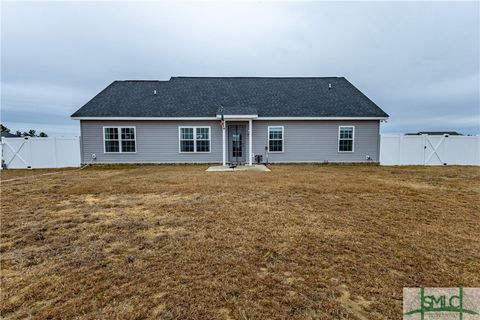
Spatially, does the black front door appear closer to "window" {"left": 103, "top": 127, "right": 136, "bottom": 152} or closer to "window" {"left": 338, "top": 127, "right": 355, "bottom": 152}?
"window" {"left": 103, "top": 127, "right": 136, "bottom": 152}

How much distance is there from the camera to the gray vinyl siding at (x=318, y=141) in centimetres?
1466

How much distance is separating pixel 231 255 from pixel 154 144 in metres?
12.6

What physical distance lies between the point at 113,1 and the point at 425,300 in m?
14.6

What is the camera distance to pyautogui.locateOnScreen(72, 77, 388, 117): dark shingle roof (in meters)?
14.5

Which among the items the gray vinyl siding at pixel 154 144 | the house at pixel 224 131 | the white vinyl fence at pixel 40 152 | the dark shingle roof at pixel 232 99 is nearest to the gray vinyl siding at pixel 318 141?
the house at pixel 224 131

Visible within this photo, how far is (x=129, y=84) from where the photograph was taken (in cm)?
1694

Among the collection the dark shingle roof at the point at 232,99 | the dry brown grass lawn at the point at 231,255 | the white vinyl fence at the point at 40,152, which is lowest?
the dry brown grass lawn at the point at 231,255

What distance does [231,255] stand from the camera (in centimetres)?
308

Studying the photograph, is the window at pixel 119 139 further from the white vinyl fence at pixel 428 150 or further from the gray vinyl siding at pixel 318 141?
the white vinyl fence at pixel 428 150

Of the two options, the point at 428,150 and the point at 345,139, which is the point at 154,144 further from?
the point at 428,150

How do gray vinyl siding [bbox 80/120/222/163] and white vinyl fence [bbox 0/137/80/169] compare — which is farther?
gray vinyl siding [bbox 80/120/222/163]

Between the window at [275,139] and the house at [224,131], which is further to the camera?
the window at [275,139]

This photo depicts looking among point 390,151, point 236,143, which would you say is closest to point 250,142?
point 236,143

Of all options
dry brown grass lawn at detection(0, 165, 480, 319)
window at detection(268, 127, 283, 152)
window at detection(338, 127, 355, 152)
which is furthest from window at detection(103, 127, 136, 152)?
window at detection(338, 127, 355, 152)
